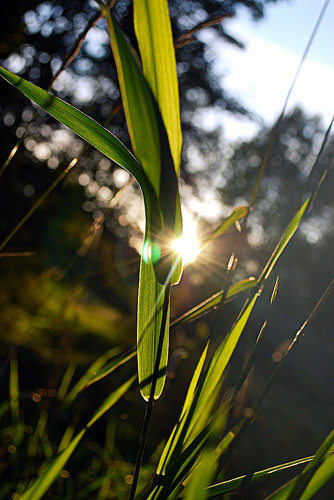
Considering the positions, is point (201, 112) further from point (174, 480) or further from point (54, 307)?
point (174, 480)

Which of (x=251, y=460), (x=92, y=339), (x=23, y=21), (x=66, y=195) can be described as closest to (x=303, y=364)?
(x=251, y=460)

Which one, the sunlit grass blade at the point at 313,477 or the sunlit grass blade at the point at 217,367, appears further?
the sunlit grass blade at the point at 217,367

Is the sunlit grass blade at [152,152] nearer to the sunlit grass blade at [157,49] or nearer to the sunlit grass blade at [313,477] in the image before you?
the sunlit grass blade at [157,49]

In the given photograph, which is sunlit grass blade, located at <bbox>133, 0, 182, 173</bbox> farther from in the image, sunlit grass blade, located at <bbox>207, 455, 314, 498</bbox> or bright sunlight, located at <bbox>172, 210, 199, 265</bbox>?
sunlit grass blade, located at <bbox>207, 455, 314, 498</bbox>

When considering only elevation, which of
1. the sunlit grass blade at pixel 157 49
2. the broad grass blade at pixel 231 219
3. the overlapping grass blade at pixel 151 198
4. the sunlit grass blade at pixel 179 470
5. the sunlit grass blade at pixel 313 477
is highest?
the broad grass blade at pixel 231 219

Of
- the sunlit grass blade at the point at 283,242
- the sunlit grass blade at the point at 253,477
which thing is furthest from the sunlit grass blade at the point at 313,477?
the sunlit grass blade at the point at 283,242

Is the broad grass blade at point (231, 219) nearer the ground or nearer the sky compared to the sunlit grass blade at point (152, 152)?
nearer the sky

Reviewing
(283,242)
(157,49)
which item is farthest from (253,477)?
(157,49)

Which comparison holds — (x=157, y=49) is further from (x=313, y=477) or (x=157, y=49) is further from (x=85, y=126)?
(x=313, y=477)
